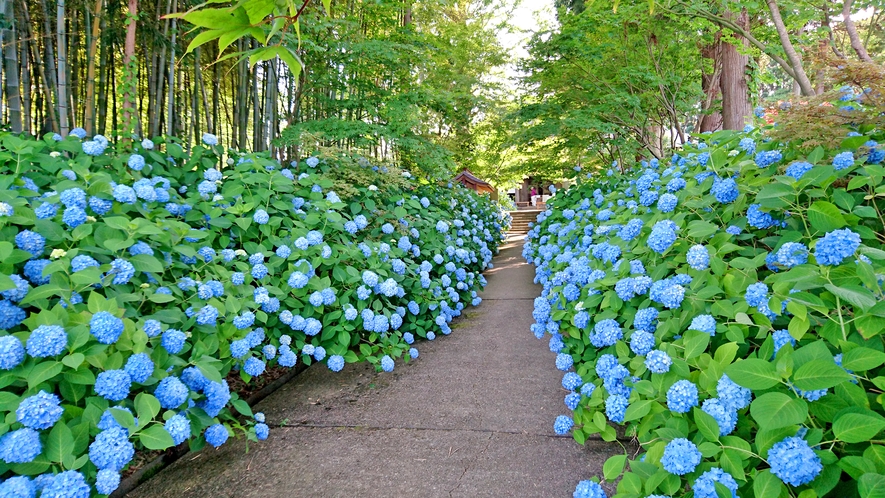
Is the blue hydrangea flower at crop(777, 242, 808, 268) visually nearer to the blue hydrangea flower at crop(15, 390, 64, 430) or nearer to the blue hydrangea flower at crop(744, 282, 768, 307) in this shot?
the blue hydrangea flower at crop(744, 282, 768, 307)

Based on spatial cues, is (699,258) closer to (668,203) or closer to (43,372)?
(668,203)

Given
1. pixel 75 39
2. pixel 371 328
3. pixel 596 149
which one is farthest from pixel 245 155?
pixel 596 149

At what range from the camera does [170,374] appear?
1256 millimetres

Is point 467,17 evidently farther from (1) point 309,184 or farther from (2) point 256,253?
(2) point 256,253

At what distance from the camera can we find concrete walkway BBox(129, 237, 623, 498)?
1.46 m

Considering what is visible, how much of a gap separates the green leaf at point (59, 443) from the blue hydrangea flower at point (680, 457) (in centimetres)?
126

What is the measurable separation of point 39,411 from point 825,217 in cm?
187

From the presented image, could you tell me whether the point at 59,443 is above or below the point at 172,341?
below

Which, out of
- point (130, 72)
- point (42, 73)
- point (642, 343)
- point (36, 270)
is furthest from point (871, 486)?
point (42, 73)

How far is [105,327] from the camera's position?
1.06 meters

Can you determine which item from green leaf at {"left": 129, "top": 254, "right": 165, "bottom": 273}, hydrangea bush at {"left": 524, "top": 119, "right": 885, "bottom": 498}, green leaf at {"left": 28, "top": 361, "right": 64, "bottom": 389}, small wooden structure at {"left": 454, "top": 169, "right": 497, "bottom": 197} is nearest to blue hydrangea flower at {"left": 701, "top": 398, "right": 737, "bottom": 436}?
hydrangea bush at {"left": 524, "top": 119, "right": 885, "bottom": 498}

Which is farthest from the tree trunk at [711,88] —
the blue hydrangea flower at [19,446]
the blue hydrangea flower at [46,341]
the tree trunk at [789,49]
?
the blue hydrangea flower at [19,446]

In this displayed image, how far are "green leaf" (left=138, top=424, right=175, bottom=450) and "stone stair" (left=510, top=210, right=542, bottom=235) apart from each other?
10728 millimetres

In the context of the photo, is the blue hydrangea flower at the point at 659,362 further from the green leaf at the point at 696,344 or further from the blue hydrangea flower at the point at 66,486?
the blue hydrangea flower at the point at 66,486
